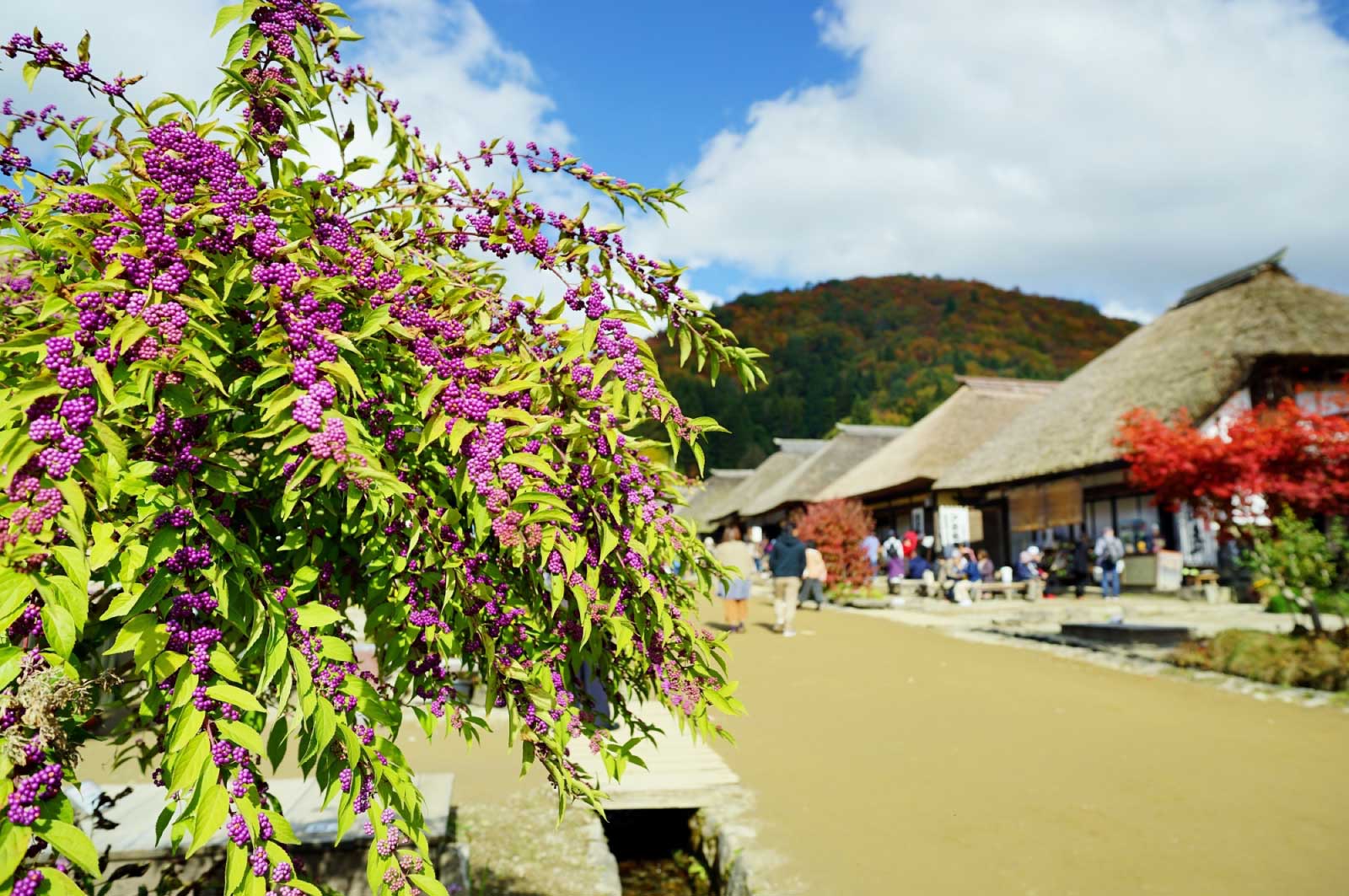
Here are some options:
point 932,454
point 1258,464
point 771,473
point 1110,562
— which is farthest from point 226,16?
point 771,473

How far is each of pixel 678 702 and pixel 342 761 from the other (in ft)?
2.18

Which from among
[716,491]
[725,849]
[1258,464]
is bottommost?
[725,849]

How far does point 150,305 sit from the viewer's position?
4.18 ft

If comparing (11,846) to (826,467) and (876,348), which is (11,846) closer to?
(826,467)

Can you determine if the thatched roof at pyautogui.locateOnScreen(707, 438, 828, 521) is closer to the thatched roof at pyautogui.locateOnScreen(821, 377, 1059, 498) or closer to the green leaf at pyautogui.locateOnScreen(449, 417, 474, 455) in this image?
the thatched roof at pyautogui.locateOnScreen(821, 377, 1059, 498)

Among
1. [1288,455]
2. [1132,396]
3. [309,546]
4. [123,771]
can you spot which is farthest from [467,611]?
[1132,396]

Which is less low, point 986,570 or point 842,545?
point 842,545

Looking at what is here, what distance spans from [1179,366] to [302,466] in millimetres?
21870

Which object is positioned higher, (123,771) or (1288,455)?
(1288,455)

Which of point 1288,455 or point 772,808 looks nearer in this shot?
point 772,808

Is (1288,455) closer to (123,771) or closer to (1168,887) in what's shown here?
(1168,887)

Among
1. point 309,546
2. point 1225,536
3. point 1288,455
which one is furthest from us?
point 1225,536

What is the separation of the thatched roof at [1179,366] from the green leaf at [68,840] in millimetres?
19425

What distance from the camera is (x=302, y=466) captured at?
1.20 metres
